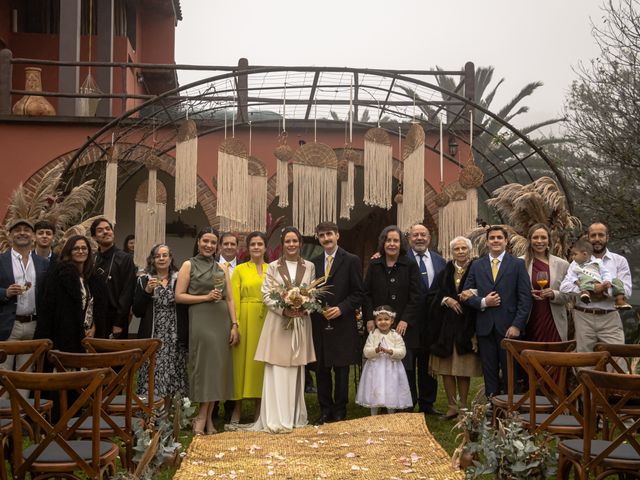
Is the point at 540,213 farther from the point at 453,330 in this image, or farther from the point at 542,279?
the point at 453,330

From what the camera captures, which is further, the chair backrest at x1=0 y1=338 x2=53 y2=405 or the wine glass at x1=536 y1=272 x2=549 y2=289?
the wine glass at x1=536 y1=272 x2=549 y2=289

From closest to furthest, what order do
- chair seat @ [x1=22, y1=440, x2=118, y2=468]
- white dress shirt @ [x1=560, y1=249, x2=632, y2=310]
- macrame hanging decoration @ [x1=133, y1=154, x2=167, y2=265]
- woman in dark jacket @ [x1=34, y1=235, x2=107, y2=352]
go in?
chair seat @ [x1=22, y1=440, x2=118, y2=468]
woman in dark jacket @ [x1=34, y1=235, x2=107, y2=352]
white dress shirt @ [x1=560, y1=249, x2=632, y2=310]
macrame hanging decoration @ [x1=133, y1=154, x2=167, y2=265]

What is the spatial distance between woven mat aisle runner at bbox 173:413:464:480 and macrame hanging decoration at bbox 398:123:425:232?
98.3 inches

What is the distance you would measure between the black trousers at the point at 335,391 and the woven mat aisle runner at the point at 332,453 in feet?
1.40

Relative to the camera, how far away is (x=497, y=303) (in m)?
8.00

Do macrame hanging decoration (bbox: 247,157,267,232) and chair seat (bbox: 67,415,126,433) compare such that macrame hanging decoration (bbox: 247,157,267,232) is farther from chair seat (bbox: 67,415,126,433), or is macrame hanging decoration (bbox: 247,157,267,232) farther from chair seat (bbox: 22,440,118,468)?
chair seat (bbox: 22,440,118,468)

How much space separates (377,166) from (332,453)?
3.73 meters

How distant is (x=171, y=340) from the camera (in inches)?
315

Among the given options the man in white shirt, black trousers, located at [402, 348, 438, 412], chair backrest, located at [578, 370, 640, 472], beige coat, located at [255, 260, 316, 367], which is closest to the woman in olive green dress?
beige coat, located at [255, 260, 316, 367]

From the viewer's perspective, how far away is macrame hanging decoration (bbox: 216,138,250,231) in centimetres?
974

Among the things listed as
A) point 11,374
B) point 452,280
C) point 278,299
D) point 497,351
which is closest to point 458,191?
point 452,280

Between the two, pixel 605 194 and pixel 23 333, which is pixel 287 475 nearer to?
pixel 23 333

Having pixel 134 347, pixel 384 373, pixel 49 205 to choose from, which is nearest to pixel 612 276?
pixel 384 373

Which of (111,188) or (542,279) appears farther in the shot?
(111,188)
